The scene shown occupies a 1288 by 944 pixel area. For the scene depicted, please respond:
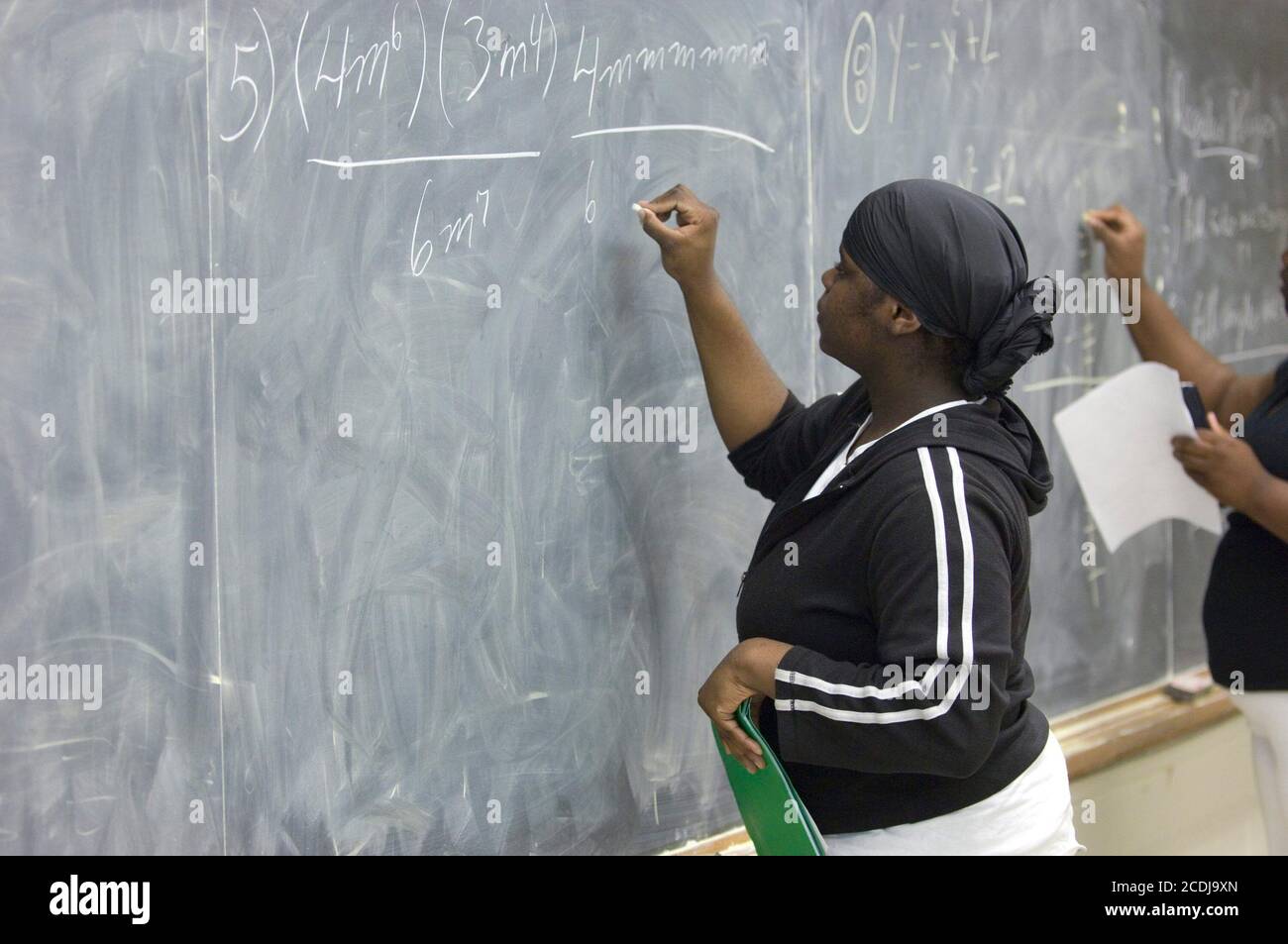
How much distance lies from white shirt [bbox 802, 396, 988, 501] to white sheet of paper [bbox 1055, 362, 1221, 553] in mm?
938

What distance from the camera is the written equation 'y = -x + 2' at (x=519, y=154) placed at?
6.01 ft

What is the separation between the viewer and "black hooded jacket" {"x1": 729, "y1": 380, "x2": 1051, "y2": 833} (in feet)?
5.06

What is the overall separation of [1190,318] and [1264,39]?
938mm

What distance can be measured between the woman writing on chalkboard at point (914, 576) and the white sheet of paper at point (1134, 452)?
95 cm

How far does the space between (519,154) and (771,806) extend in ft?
3.40

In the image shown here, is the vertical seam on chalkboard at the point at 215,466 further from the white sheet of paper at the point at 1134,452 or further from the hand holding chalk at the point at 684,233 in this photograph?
the white sheet of paper at the point at 1134,452

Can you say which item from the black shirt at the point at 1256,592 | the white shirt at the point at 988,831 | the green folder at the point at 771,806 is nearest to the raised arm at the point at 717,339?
the green folder at the point at 771,806

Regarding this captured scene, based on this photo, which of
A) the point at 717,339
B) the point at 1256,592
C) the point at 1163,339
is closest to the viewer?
the point at 717,339

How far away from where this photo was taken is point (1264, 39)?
3.87m

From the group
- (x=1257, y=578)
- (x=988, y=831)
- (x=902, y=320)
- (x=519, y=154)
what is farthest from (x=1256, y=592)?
(x=519, y=154)

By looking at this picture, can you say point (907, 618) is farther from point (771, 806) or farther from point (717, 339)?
point (717, 339)

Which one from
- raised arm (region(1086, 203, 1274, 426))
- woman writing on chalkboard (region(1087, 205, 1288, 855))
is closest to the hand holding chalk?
woman writing on chalkboard (region(1087, 205, 1288, 855))

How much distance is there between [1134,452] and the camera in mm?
2699

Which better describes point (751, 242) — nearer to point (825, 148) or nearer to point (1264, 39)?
point (825, 148)
